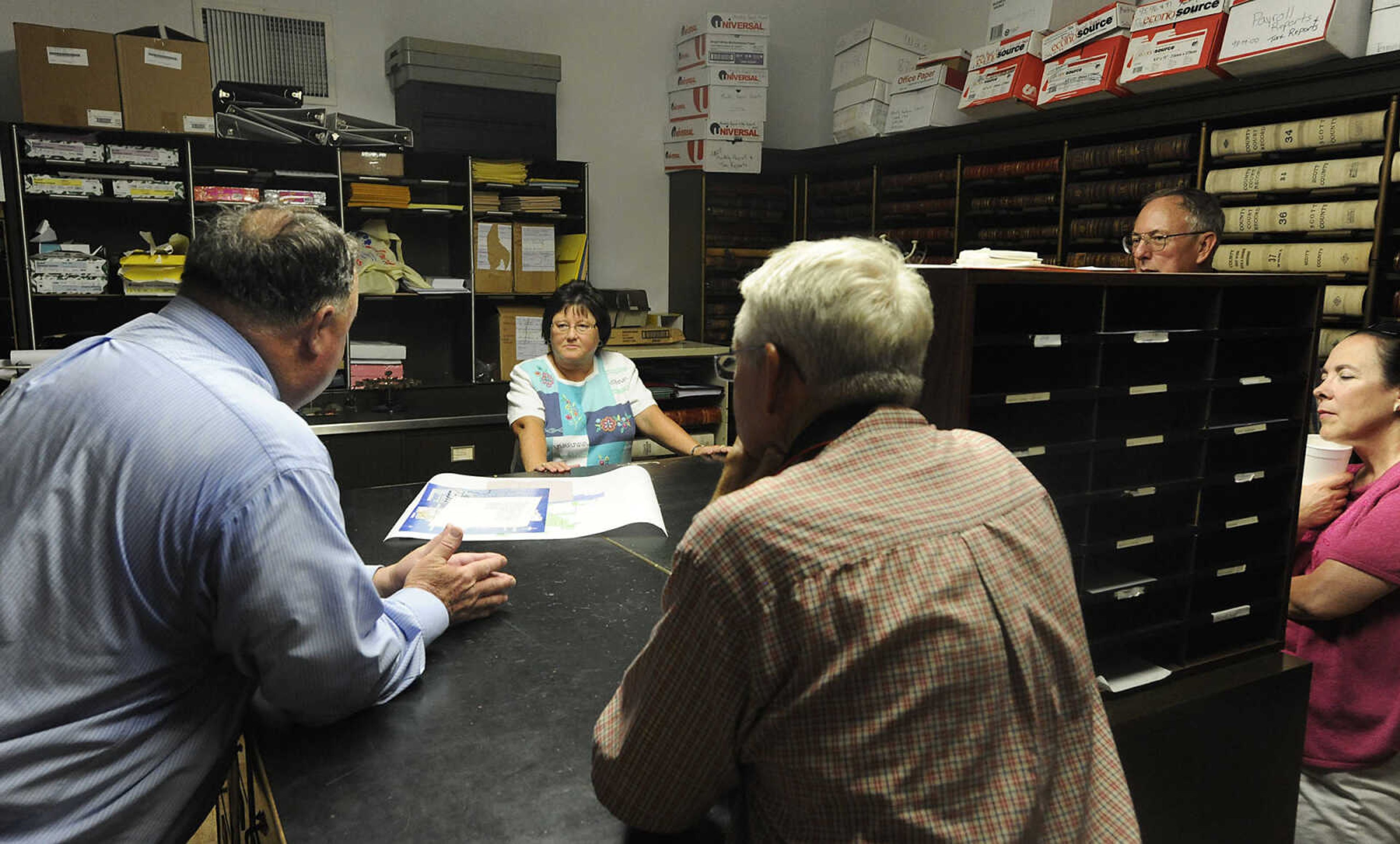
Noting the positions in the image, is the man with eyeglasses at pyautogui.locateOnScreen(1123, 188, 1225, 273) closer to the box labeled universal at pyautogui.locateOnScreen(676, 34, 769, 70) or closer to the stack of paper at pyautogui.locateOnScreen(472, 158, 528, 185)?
the box labeled universal at pyautogui.locateOnScreen(676, 34, 769, 70)

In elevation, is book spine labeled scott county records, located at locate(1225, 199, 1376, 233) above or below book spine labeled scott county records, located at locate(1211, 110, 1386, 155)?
below

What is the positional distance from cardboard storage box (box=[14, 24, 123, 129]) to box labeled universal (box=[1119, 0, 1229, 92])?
4275 millimetres

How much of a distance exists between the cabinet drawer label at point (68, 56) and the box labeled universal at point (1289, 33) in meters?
4.58

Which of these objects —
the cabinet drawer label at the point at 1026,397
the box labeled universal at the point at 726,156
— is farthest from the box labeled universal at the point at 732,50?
the cabinet drawer label at the point at 1026,397

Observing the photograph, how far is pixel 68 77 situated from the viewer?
382 cm

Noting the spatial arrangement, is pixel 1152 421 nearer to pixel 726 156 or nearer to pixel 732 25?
pixel 726 156

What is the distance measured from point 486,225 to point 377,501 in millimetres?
2813

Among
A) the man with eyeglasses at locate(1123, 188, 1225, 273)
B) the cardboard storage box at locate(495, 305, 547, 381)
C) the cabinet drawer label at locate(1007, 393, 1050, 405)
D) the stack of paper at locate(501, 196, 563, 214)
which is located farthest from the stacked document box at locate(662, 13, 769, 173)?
the cabinet drawer label at locate(1007, 393, 1050, 405)

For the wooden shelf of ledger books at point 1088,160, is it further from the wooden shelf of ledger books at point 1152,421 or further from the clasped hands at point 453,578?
the clasped hands at point 453,578

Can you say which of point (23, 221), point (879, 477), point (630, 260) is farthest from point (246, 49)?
point (879, 477)

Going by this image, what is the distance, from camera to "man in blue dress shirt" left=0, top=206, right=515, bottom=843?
1.09m

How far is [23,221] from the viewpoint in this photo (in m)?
3.89

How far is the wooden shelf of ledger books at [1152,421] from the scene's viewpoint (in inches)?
58.9

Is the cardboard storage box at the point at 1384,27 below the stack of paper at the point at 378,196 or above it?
above
